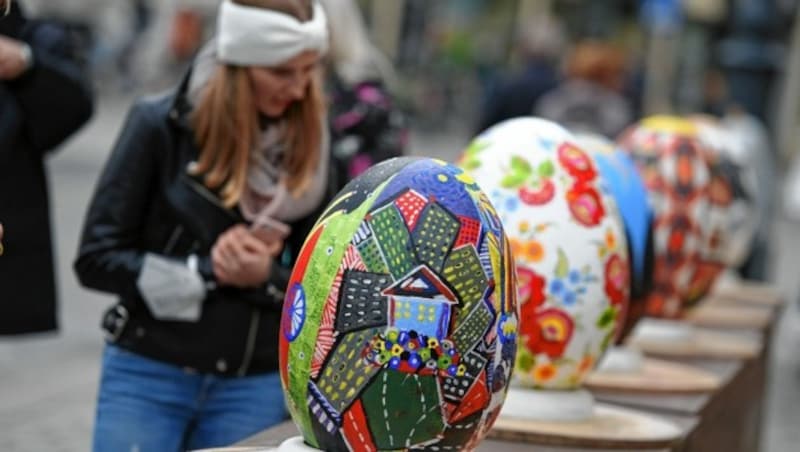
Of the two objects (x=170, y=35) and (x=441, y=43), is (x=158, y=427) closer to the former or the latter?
(x=170, y=35)

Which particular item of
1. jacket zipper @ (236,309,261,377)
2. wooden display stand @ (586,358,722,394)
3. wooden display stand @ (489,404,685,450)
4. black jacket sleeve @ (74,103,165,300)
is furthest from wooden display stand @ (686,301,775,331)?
black jacket sleeve @ (74,103,165,300)

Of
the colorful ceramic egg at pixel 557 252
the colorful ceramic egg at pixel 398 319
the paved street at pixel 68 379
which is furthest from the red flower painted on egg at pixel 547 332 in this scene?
the paved street at pixel 68 379

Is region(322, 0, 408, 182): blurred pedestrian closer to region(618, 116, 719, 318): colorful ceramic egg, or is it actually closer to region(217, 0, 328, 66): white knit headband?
region(618, 116, 719, 318): colorful ceramic egg

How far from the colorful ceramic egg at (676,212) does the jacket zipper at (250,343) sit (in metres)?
2.58

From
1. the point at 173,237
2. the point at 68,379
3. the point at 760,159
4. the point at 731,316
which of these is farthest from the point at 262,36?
the point at 760,159

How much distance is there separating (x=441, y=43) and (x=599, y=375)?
1228 inches

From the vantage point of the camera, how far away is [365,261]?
3240mm

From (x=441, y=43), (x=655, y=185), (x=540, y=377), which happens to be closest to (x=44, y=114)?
(x=540, y=377)

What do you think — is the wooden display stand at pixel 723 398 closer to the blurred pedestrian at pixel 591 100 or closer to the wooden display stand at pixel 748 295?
the wooden display stand at pixel 748 295

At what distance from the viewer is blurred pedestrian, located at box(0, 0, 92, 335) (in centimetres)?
457

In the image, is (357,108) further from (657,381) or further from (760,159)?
(760,159)

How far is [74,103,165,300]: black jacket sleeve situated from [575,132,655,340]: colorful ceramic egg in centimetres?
168

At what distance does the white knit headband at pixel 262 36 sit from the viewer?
416 cm

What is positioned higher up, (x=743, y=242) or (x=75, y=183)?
(x=743, y=242)
